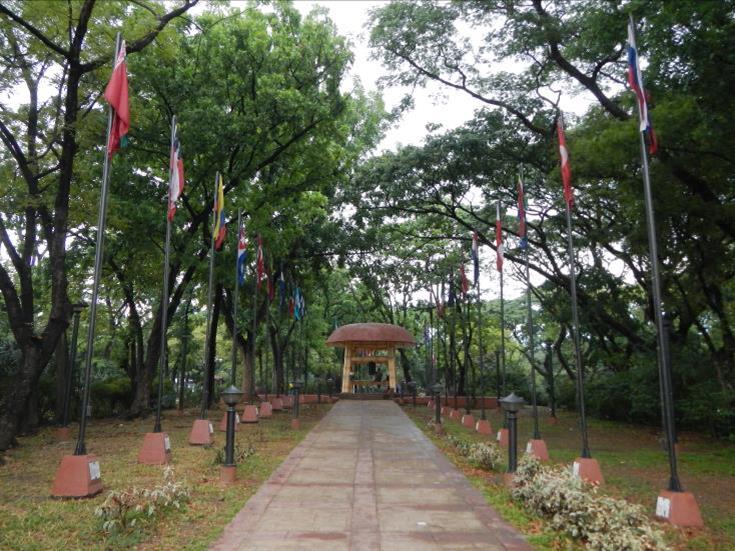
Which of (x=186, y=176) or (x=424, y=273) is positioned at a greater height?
(x=186, y=176)

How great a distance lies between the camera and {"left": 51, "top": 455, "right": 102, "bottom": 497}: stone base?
710 cm

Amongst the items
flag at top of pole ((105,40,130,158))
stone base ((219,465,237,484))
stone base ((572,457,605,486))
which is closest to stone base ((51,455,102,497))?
stone base ((219,465,237,484))

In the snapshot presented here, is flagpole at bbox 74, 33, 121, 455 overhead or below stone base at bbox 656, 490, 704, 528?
overhead

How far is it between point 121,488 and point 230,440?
156cm

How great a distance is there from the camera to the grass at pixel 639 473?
19.5ft

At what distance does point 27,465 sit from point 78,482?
12.1 ft

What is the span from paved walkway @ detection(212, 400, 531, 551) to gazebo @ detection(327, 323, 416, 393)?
1603 cm

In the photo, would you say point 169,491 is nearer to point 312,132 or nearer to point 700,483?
point 700,483

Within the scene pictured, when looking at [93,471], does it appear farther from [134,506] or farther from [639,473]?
[639,473]

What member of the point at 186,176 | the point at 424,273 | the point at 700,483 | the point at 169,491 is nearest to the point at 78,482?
the point at 169,491

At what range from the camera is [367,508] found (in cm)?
670

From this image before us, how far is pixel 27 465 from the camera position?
32.6ft

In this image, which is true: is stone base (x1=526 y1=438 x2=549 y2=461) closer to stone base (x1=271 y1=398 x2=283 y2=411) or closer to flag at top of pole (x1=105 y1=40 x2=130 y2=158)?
flag at top of pole (x1=105 y1=40 x2=130 y2=158)

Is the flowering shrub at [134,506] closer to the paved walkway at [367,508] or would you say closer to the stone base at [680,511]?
the paved walkway at [367,508]
